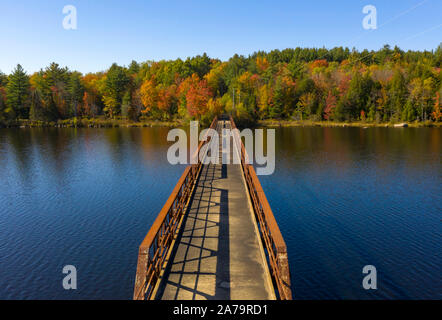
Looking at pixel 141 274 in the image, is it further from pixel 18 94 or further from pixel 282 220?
pixel 18 94

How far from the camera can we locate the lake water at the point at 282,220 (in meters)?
13.0

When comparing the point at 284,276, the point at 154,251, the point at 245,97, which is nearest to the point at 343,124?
the point at 245,97

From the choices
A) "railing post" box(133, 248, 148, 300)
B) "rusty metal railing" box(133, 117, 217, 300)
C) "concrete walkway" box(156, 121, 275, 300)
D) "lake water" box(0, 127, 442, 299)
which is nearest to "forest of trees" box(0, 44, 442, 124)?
"lake water" box(0, 127, 442, 299)

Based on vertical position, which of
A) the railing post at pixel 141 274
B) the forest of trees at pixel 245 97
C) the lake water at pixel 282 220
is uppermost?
the forest of trees at pixel 245 97

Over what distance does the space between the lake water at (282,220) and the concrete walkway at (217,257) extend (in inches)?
140

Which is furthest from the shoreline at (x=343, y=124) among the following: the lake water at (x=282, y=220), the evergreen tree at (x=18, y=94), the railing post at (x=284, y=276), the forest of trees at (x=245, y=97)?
the railing post at (x=284, y=276)

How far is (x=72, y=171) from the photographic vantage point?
32.8m

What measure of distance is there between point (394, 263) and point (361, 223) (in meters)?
4.70

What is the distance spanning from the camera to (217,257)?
9852 millimetres

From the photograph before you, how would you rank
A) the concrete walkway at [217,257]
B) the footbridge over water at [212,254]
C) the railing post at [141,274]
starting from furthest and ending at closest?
the concrete walkway at [217,257] < the footbridge over water at [212,254] < the railing post at [141,274]

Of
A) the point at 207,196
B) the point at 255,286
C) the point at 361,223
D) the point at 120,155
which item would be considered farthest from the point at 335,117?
the point at 255,286

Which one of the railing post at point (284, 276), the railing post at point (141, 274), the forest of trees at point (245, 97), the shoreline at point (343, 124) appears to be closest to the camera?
the railing post at point (141, 274)

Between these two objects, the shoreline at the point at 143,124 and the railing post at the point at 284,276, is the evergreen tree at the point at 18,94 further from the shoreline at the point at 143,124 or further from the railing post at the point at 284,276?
the railing post at the point at 284,276
